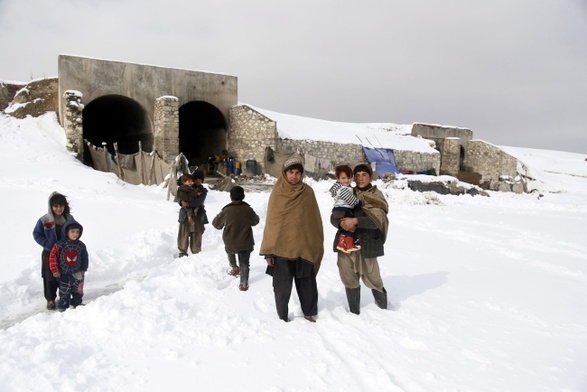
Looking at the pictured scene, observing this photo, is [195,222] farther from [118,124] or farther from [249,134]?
[118,124]

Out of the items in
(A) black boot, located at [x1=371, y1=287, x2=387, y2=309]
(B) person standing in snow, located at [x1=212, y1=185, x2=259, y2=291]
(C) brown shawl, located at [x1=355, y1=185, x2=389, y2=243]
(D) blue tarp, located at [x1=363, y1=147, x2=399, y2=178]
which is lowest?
(A) black boot, located at [x1=371, y1=287, x2=387, y2=309]

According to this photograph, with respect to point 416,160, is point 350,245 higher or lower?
lower

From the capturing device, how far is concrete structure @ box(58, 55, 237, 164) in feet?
47.8

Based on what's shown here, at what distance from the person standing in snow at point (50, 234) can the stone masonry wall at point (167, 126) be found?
11.6m

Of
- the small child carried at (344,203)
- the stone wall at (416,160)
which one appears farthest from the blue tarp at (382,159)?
the small child carried at (344,203)

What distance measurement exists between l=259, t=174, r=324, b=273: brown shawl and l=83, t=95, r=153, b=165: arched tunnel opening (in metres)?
13.4

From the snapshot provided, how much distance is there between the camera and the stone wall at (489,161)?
26703mm

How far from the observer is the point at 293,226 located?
333 centimetres

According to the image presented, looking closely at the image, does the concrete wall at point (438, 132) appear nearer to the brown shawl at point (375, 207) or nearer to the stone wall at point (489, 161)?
the stone wall at point (489, 161)

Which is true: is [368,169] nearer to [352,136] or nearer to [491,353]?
[491,353]

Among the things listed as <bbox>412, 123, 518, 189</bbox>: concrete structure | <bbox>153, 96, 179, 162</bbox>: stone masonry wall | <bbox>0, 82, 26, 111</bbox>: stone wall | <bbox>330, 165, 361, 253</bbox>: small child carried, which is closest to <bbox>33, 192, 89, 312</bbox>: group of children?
<bbox>330, 165, 361, 253</bbox>: small child carried

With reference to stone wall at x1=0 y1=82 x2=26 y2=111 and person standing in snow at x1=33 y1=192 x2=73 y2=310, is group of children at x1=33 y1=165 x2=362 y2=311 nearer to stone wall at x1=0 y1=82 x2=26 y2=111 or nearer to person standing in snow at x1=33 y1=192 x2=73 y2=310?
person standing in snow at x1=33 y1=192 x2=73 y2=310

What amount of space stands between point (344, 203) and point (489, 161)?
94.7 ft

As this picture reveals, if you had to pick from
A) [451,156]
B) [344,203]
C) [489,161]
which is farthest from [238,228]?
[489,161]
